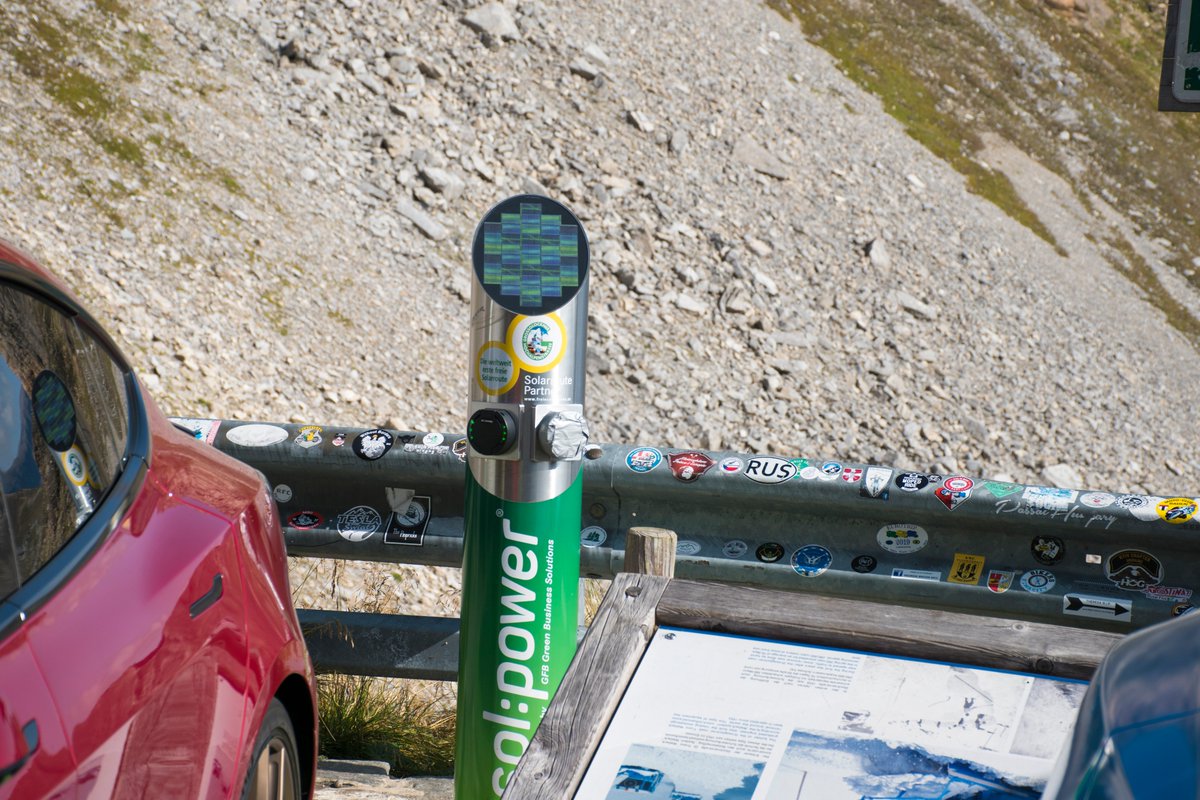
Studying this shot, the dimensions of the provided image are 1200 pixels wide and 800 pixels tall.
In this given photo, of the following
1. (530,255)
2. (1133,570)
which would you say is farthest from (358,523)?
(1133,570)

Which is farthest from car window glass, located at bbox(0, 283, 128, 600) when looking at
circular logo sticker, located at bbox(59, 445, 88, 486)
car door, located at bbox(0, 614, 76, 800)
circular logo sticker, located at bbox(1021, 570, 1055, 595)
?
circular logo sticker, located at bbox(1021, 570, 1055, 595)

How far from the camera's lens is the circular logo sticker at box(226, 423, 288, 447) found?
3.92 meters

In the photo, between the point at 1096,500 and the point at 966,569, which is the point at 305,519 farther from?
the point at 1096,500

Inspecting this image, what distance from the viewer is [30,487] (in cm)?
182

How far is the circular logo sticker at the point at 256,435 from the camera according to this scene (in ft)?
12.8

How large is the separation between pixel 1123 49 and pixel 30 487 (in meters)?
48.7

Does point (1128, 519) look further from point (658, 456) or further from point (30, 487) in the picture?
point (30, 487)

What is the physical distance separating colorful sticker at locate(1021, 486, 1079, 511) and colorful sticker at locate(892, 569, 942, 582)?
392 millimetres

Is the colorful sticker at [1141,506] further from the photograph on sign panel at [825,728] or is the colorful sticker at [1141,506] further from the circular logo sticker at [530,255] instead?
→ the circular logo sticker at [530,255]

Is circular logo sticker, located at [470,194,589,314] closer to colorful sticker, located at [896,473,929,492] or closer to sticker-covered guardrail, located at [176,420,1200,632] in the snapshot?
sticker-covered guardrail, located at [176,420,1200,632]

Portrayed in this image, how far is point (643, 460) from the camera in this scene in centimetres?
384

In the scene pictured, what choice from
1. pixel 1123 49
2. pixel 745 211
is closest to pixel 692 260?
pixel 745 211

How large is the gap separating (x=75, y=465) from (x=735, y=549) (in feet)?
7.91

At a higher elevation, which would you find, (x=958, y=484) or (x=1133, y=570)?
(x=958, y=484)
